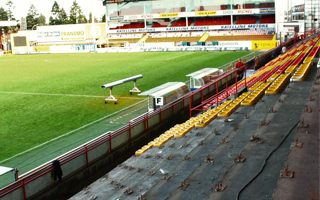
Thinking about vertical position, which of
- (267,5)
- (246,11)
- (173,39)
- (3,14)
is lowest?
(173,39)

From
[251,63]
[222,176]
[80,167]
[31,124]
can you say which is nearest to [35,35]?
[251,63]

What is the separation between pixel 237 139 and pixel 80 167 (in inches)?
196

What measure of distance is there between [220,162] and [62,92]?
69.8ft

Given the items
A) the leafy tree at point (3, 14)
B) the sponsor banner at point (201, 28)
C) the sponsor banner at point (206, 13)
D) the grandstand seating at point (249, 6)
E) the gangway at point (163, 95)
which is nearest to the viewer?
the gangway at point (163, 95)

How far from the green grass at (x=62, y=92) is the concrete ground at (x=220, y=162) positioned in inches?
247

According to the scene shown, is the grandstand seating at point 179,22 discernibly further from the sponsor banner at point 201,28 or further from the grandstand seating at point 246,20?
the grandstand seating at point 246,20

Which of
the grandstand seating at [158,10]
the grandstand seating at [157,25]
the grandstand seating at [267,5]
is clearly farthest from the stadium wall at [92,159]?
the grandstand seating at [158,10]

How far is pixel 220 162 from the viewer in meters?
8.59

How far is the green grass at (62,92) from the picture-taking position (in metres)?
17.8

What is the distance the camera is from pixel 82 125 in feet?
61.2

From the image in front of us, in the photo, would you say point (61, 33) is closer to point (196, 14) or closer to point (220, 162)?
point (196, 14)

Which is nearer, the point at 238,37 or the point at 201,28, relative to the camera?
the point at 238,37

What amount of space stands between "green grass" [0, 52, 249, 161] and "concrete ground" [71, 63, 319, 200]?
6.28 metres

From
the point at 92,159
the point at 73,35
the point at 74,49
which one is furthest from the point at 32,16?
the point at 92,159
